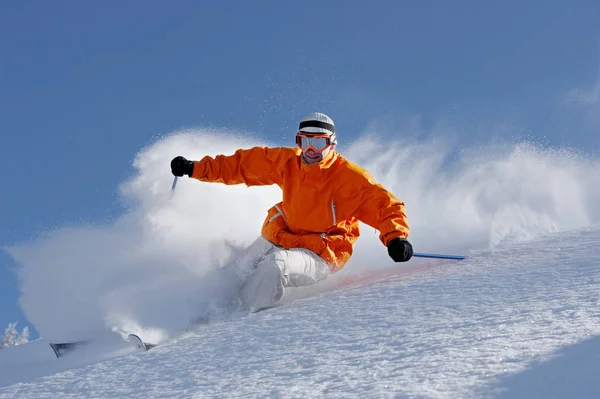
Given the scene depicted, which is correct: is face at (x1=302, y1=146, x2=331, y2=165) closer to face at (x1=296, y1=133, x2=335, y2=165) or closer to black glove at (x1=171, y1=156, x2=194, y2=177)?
face at (x1=296, y1=133, x2=335, y2=165)

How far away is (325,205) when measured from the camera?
4.91 metres

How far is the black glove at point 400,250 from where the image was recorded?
4405mm

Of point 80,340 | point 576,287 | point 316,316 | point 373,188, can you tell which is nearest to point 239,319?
point 316,316

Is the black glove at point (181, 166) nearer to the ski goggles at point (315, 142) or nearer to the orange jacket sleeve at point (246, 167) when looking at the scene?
the orange jacket sleeve at point (246, 167)

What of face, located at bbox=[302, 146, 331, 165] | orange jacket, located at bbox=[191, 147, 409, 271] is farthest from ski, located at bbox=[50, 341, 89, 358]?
face, located at bbox=[302, 146, 331, 165]

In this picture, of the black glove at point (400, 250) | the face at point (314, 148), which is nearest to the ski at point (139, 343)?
the black glove at point (400, 250)

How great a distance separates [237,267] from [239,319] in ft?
2.63

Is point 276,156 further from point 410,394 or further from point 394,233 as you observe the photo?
point 410,394

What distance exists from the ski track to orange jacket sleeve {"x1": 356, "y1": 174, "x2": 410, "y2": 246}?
523mm

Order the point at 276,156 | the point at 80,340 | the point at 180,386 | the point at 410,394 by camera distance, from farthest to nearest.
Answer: the point at 276,156, the point at 80,340, the point at 180,386, the point at 410,394

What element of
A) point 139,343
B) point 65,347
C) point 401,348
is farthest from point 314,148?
point 401,348

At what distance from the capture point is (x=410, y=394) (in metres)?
2.08

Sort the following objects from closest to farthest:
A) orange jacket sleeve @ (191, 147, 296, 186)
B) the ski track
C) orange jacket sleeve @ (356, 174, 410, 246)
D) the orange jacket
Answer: the ski track, orange jacket sleeve @ (356, 174, 410, 246), the orange jacket, orange jacket sleeve @ (191, 147, 296, 186)

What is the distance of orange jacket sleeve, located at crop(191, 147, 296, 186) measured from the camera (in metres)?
5.20
